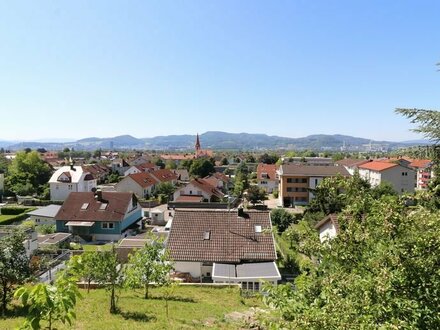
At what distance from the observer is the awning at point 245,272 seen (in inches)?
766

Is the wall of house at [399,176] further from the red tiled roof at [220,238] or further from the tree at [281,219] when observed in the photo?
the red tiled roof at [220,238]

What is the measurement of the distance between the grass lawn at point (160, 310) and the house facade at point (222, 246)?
2.25m

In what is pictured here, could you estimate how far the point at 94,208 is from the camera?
36000mm

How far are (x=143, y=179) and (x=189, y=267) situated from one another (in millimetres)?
42481

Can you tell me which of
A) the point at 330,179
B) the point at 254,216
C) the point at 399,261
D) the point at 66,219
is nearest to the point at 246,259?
the point at 254,216

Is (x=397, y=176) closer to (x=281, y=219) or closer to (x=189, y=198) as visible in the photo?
(x=281, y=219)

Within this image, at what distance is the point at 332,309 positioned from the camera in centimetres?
446

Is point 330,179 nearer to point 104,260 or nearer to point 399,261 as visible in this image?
point 399,261

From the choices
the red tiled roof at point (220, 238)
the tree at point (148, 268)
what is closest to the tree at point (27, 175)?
the red tiled roof at point (220, 238)

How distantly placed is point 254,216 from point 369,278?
800 inches

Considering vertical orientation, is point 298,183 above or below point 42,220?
above

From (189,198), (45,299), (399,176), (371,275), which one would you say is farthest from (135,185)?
(371,275)

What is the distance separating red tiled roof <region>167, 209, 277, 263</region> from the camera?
22125 mm

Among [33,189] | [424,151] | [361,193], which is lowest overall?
[33,189]
